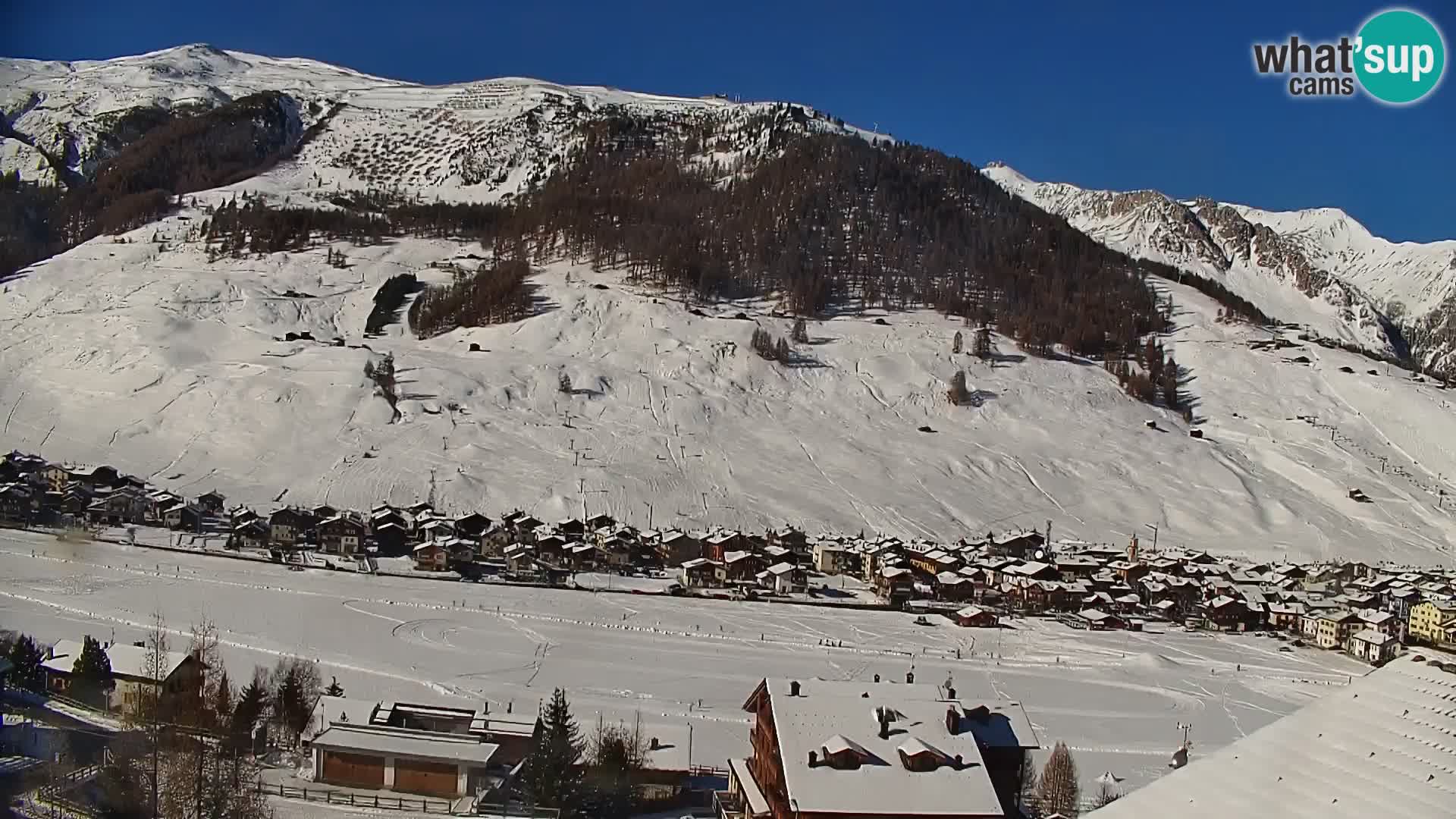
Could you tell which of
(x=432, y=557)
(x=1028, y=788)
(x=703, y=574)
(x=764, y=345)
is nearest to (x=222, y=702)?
(x=1028, y=788)

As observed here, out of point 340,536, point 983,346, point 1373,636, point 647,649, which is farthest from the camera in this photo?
point 983,346

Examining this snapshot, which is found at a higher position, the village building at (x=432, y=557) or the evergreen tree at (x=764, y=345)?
the evergreen tree at (x=764, y=345)

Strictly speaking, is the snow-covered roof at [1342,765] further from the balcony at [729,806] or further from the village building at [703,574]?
the village building at [703,574]

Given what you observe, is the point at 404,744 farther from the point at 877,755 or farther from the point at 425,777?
the point at 877,755

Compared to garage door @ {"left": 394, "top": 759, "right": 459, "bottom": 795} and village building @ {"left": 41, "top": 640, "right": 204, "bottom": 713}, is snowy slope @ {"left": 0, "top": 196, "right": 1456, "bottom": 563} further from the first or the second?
garage door @ {"left": 394, "top": 759, "right": 459, "bottom": 795}

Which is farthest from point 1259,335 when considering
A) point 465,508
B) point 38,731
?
point 38,731

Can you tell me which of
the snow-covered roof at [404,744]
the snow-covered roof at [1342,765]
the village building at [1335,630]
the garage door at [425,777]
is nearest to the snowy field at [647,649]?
the village building at [1335,630]
